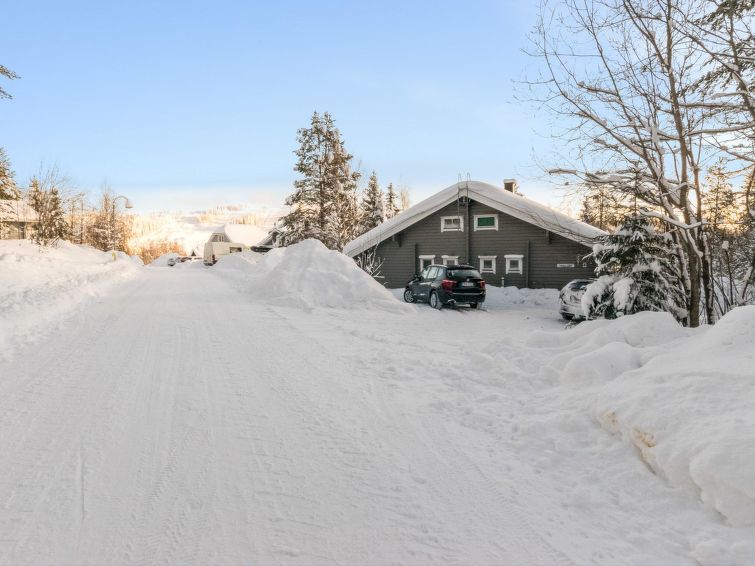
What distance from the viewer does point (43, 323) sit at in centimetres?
920

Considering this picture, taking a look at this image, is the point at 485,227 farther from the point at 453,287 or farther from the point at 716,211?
the point at 716,211

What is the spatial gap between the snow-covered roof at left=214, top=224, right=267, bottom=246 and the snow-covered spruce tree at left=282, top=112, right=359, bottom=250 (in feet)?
122

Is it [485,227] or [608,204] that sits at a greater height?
[485,227]

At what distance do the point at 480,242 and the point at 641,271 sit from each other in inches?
549

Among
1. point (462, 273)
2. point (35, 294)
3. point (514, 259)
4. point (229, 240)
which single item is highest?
point (229, 240)

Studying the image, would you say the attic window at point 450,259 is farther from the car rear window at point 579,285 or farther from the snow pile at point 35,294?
the snow pile at point 35,294

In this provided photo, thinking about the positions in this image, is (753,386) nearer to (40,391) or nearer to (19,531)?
(19,531)

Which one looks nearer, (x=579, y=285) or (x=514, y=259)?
(x=579, y=285)

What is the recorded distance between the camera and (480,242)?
2394cm

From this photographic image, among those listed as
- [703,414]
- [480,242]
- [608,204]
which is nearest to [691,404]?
Result: [703,414]

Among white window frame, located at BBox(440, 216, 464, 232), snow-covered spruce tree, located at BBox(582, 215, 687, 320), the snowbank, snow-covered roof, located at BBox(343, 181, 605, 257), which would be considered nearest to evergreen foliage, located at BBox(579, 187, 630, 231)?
snow-covered spruce tree, located at BBox(582, 215, 687, 320)

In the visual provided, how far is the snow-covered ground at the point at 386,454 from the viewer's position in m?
2.70

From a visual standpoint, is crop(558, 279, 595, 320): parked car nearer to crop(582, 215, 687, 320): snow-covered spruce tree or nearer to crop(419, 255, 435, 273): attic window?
crop(582, 215, 687, 320): snow-covered spruce tree

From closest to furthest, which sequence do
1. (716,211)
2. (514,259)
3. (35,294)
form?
1. (716,211)
2. (35,294)
3. (514,259)
